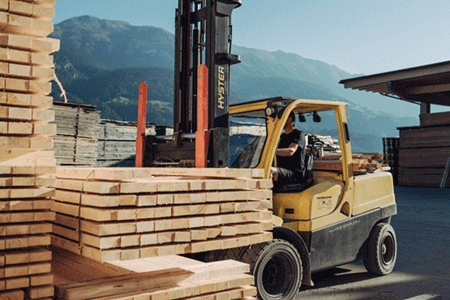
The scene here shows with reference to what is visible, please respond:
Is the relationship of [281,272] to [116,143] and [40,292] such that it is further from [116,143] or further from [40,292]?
[116,143]

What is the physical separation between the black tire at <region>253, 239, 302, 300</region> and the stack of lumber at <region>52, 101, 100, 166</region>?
9.85 meters

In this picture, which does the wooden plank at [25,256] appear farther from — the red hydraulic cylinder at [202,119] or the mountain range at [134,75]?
the mountain range at [134,75]

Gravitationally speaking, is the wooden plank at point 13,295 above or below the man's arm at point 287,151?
below

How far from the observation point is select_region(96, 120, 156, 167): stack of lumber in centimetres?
1580

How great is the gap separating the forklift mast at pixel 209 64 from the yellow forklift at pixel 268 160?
10 mm

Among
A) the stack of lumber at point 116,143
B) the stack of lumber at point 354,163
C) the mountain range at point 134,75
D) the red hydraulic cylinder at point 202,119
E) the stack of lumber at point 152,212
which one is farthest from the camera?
the mountain range at point 134,75

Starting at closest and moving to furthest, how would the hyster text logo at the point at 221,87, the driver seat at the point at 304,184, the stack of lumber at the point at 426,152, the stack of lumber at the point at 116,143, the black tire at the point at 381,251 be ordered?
the hyster text logo at the point at 221,87
the driver seat at the point at 304,184
the black tire at the point at 381,251
the stack of lumber at the point at 426,152
the stack of lumber at the point at 116,143

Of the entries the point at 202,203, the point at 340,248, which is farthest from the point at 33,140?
the point at 340,248

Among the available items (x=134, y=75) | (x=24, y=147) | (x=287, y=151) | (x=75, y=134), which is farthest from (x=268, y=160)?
(x=134, y=75)

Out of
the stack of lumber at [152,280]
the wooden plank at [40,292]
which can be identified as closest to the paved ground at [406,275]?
the stack of lumber at [152,280]

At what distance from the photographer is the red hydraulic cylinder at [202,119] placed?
13.3ft

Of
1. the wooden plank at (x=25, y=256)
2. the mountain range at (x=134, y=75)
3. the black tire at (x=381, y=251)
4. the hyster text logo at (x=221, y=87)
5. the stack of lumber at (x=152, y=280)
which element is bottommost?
the black tire at (x=381, y=251)

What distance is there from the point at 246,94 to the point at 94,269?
6637 inches

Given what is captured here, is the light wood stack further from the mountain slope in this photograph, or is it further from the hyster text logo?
the mountain slope
